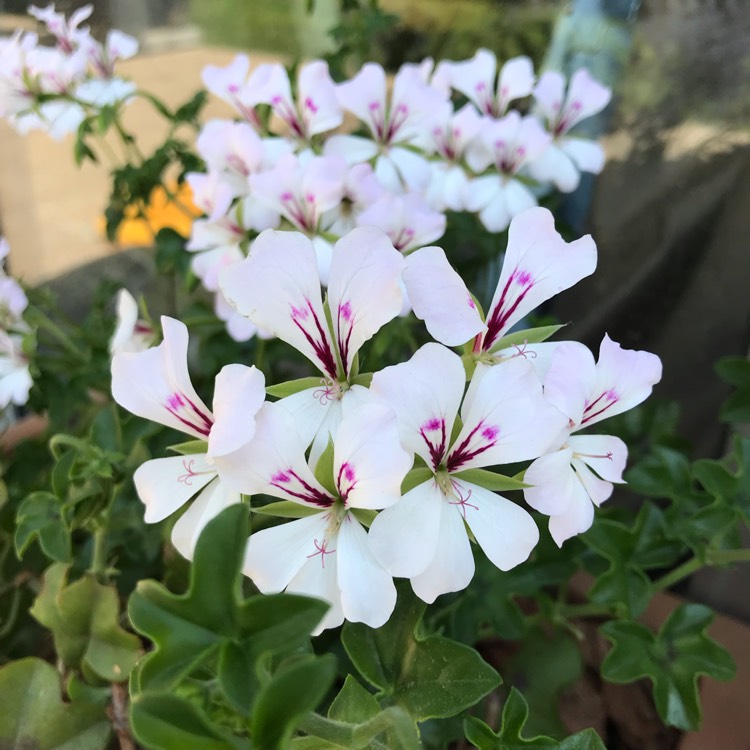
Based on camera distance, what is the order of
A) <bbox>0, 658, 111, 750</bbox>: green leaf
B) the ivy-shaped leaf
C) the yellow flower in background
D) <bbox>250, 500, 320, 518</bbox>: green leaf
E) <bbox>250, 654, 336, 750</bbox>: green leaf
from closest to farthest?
<bbox>250, 654, 336, 750</bbox>: green leaf → <bbox>250, 500, 320, 518</bbox>: green leaf → <bbox>0, 658, 111, 750</bbox>: green leaf → the ivy-shaped leaf → the yellow flower in background

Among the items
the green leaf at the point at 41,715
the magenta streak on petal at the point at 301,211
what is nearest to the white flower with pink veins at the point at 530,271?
the magenta streak on petal at the point at 301,211

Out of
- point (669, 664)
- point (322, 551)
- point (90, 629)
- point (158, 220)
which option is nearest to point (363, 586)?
point (322, 551)

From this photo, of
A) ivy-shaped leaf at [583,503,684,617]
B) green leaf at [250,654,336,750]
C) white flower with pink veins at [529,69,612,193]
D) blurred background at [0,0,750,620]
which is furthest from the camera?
blurred background at [0,0,750,620]

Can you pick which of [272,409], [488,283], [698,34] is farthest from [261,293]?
[698,34]

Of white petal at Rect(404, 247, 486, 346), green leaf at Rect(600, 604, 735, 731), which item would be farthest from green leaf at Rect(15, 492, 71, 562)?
green leaf at Rect(600, 604, 735, 731)

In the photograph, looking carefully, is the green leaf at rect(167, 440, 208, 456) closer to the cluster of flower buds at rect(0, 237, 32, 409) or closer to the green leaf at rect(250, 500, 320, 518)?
the green leaf at rect(250, 500, 320, 518)

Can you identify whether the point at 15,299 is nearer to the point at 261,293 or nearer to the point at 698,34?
the point at 261,293

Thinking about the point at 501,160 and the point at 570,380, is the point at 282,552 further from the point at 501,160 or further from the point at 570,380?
the point at 501,160

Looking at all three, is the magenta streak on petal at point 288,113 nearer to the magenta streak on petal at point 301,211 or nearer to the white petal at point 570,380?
the magenta streak on petal at point 301,211

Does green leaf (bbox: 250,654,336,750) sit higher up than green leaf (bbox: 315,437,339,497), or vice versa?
green leaf (bbox: 315,437,339,497)
